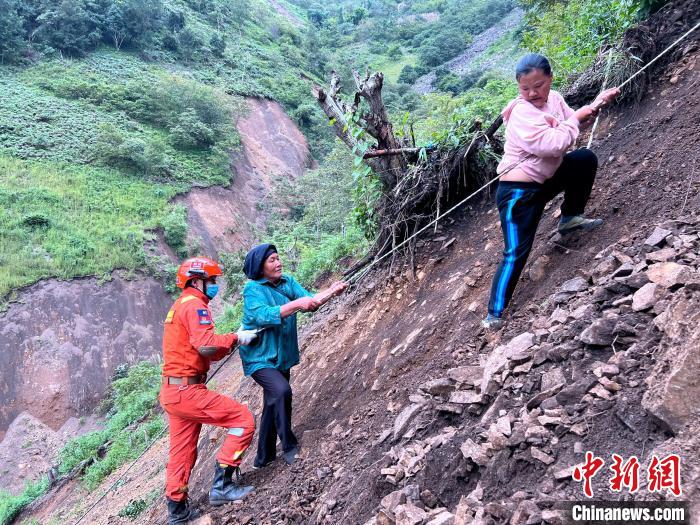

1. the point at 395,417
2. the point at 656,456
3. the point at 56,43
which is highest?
the point at 56,43

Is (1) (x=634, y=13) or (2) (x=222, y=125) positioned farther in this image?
(2) (x=222, y=125)

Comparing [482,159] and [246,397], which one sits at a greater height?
[482,159]

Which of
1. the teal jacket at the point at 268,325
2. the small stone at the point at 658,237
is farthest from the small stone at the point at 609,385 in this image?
the teal jacket at the point at 268,325

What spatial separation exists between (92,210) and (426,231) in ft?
55.1

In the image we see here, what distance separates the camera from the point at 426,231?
5.00m

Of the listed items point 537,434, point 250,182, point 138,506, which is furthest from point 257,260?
point 250,182

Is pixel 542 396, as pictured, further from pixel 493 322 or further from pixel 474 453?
pixel 493 322

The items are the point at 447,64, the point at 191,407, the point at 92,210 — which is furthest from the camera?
the point at 447,64

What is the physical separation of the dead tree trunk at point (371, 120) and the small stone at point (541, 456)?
3546 millimetres

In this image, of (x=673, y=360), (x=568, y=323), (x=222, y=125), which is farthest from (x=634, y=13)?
(x=222, y=125)

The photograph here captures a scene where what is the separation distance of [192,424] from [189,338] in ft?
2.23

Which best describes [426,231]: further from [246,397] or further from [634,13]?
[246,397]

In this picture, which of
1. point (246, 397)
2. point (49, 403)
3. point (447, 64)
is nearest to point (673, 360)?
point (246, 397)

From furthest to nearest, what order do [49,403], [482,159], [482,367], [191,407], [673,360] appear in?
1. [49,403]
2. [482,159]
3. [191,407]
4. [482,367]
5. [673,360]
